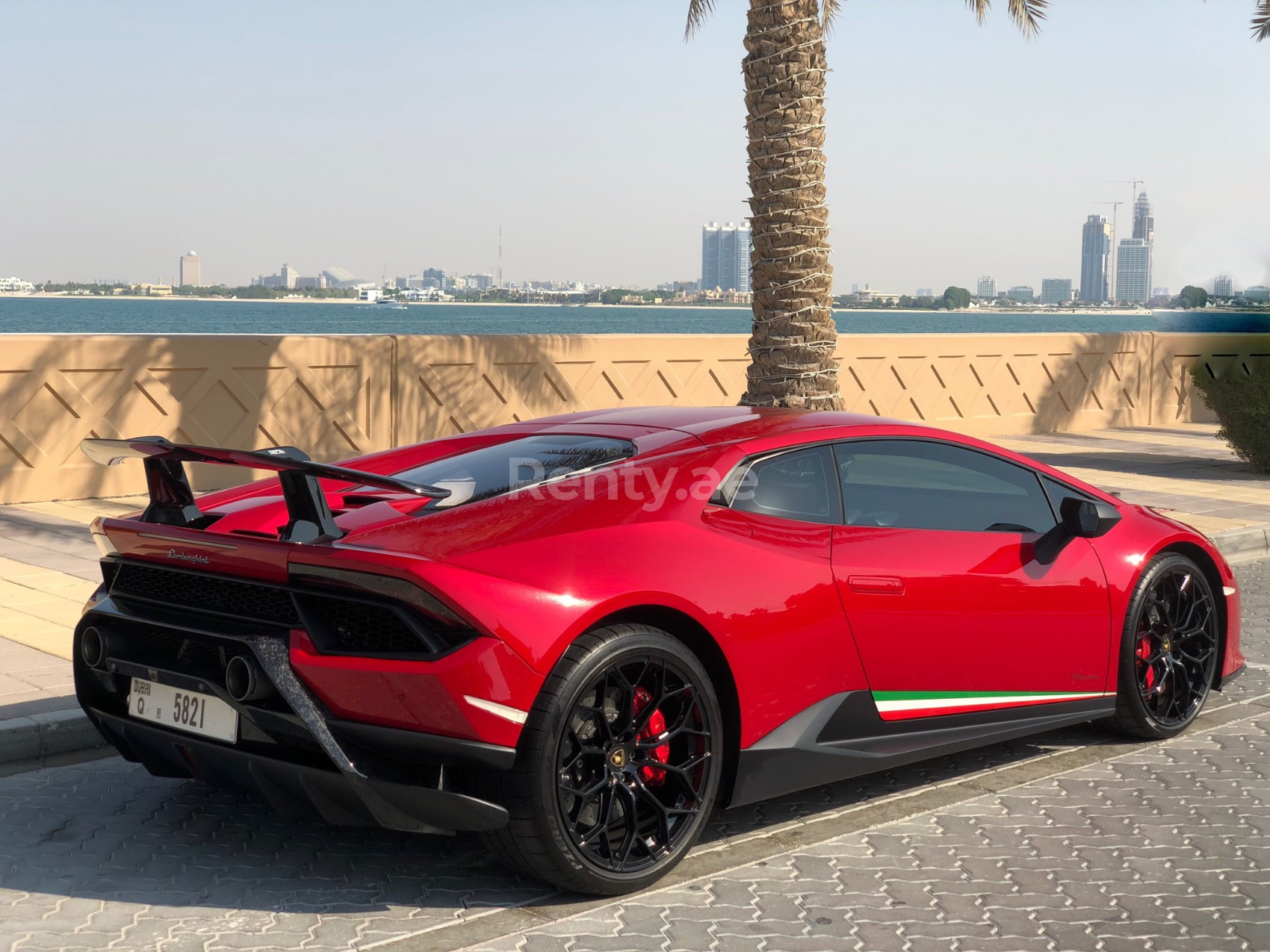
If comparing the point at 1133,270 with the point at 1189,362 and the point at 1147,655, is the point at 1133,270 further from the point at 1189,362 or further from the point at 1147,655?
the point at 1147,655

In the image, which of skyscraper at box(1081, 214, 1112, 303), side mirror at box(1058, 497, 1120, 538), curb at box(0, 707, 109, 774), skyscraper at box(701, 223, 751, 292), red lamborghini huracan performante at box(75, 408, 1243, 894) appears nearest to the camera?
red lamborghini huracan performante at box(75, 408, 1243, 894)

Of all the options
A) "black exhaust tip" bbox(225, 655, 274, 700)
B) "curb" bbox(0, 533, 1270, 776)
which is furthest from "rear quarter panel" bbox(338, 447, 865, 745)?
"curb" bbox(0, 533, 1270, 776)

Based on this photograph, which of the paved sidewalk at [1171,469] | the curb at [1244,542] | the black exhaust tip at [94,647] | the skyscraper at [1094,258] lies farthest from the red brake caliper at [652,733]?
the skyscraper at [1094,258]

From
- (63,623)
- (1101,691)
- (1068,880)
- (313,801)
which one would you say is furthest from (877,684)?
(63,623)

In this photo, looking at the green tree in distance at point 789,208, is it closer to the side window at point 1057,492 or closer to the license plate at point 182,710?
the side window at point 1057,492

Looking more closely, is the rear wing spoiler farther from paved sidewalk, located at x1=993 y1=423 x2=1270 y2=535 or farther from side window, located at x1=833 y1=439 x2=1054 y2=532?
paved sidewalk, located at x1=993 y1=423 x2=1270 y2=535

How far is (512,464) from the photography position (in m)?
4.75

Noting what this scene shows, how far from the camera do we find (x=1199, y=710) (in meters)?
5.97

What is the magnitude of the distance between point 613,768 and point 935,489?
1.89m

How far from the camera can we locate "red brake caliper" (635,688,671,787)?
162 inches

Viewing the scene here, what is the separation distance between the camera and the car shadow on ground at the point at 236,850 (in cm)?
412

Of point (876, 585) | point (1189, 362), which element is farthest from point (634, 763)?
point (1189, 362)

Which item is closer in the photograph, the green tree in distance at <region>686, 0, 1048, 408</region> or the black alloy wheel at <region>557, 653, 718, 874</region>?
the black alloy wheel at <region>557, 653, 718, 874</region>

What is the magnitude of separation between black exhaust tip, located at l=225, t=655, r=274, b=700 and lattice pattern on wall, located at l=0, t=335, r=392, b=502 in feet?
27.5
